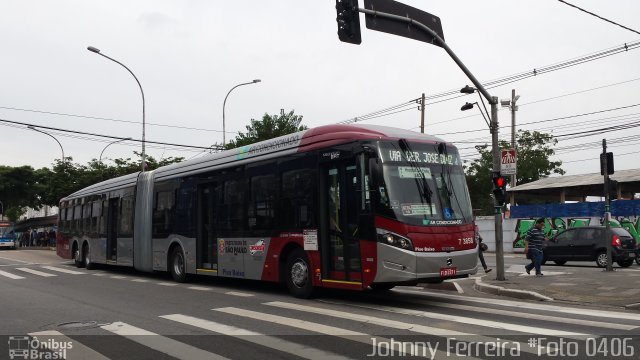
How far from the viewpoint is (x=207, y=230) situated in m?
13.8

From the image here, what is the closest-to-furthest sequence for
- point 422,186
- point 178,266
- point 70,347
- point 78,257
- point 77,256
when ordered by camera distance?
1. point 70,347
2. point 422,186
3. point 178,266
4. point 78,257
5. point 77,256

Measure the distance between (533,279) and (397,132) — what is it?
6559 mm

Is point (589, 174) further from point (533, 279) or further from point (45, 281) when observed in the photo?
point (45, 281)

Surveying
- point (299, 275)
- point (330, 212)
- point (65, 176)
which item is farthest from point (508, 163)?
point (65, 176)

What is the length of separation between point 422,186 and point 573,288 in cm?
487

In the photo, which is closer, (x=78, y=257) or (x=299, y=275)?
(x=299, y=275)

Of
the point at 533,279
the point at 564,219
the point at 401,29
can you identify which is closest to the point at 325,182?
the point at 401,29

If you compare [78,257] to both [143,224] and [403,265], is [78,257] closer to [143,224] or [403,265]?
[143,224]

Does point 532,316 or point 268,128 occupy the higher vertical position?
point 268,128

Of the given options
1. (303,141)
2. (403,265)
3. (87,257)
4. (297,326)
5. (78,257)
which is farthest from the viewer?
(78,257)

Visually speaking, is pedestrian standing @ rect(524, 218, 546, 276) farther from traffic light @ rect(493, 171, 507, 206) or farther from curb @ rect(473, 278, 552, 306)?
curb @ rect(473, 278, 552, 306)

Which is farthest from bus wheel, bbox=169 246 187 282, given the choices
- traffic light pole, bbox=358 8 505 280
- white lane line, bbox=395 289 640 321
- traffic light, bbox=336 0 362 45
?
traffic light pole, bbox=358 8 505 280

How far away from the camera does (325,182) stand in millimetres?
10375

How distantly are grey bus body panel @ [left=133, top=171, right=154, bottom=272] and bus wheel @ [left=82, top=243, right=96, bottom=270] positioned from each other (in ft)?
14.4
